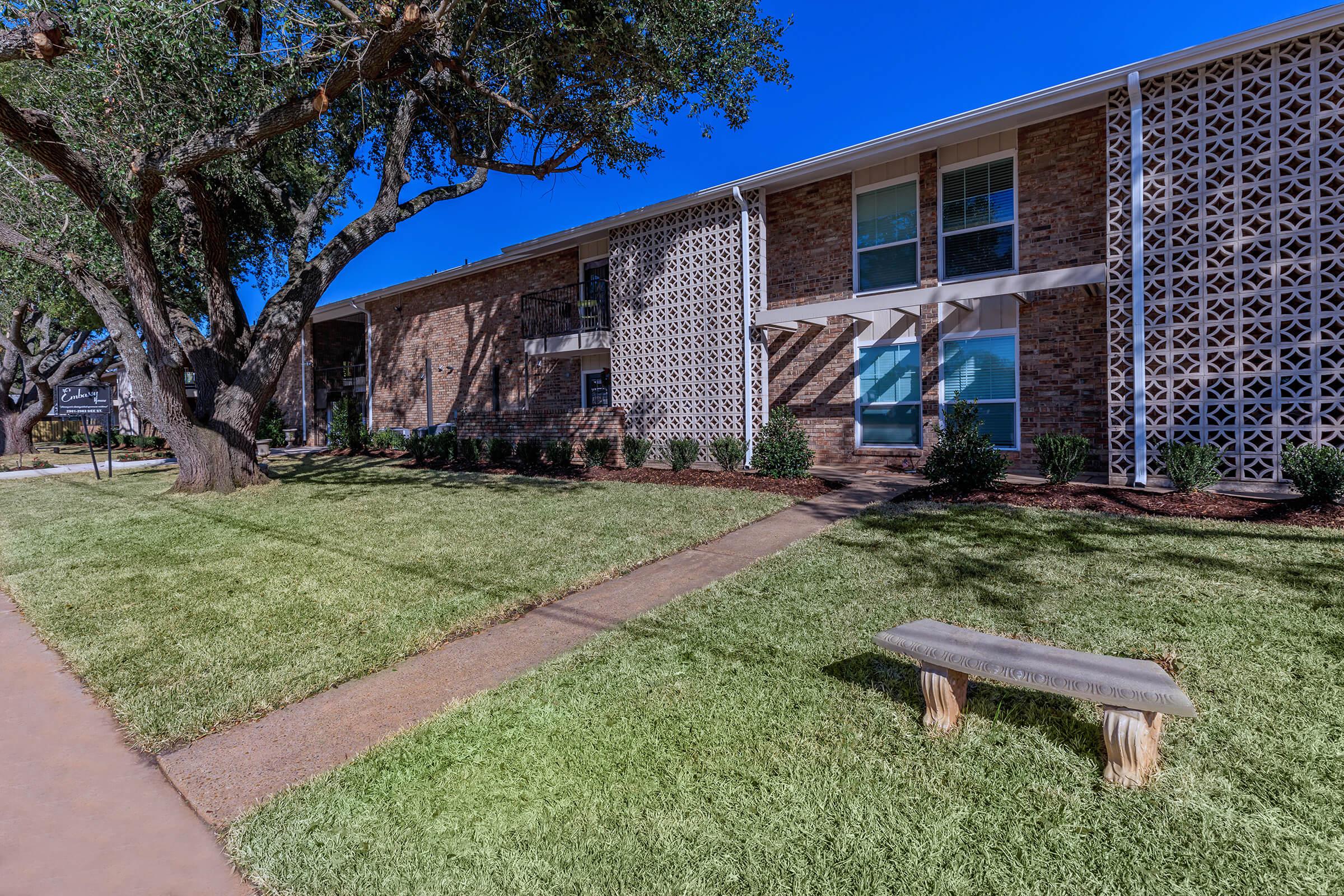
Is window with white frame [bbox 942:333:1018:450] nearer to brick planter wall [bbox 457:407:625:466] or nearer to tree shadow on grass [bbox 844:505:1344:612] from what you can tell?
tree shadow on grass [bbox 844:505:1344:612]

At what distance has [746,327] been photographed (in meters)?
10.9

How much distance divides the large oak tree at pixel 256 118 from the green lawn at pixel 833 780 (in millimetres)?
6859

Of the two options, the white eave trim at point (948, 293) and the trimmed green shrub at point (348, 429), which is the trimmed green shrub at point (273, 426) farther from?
the white eave trim at point (948, 293)

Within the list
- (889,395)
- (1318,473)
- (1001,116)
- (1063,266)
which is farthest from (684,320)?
(1318,473)

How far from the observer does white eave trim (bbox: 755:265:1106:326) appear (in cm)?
831

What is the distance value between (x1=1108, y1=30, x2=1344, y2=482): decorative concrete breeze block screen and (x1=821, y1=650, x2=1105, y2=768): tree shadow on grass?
6.65m

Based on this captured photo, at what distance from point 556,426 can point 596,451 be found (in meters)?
3.47

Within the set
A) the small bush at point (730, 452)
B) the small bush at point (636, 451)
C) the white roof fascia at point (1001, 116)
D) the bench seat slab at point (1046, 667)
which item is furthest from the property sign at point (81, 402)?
the bench seat slab at point (1046, 667)

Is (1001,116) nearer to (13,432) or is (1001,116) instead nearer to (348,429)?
(348,429)

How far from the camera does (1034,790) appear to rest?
221 centimetres

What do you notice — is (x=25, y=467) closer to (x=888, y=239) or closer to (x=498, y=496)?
(x=498, y=496)

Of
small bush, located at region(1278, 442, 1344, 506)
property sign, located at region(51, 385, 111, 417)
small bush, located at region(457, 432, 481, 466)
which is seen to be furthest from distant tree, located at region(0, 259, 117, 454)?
small bush, located at region(1278, 442, 1344, 506)

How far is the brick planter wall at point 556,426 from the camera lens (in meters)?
13.2

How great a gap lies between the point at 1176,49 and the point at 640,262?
8461mm
